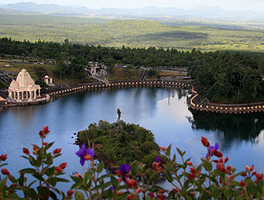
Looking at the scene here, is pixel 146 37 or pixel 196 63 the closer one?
pixel 196 63

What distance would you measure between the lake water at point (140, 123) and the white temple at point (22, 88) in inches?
95.3

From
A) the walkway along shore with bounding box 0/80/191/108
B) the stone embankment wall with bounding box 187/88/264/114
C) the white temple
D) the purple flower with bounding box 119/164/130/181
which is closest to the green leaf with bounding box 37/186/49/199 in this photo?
the purple flower with bounding box 119/164/130/181

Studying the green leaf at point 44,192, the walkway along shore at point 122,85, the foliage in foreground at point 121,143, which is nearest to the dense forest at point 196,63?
the walkway along shore at point 122,85

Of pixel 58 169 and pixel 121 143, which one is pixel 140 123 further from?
pixel 58 169

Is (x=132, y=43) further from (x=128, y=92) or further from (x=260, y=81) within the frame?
(x=260, y=81)

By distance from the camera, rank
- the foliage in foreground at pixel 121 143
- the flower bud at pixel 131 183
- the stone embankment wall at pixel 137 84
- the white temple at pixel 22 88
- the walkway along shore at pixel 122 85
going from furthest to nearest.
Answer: the stone embankment wall at pixel 137 84, the walkway along shore at pixel 122 85, the white temple at pixel 22 88, the foliage in foreground at pixel 121 143, the flower bud at pixel 131 183

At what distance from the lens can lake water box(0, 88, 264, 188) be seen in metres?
27.8

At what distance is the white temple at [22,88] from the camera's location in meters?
41.9

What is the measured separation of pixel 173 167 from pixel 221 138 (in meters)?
27.0

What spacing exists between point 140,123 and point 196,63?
2198cm

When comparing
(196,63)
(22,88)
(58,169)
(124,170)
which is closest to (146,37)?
(196,63)

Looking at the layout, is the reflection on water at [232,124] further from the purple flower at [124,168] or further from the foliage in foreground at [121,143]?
the purple flower at [124,168]

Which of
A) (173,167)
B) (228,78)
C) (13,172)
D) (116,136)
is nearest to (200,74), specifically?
(228,78)

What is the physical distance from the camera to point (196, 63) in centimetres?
5466
